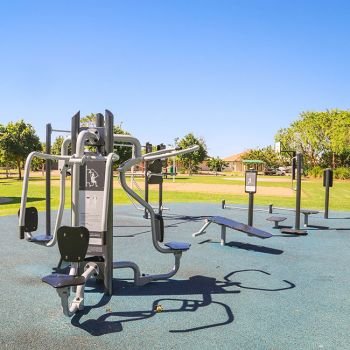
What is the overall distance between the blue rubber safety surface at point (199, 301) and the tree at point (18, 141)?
31.4 meters

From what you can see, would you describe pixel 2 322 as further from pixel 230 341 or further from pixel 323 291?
pixel 323 291

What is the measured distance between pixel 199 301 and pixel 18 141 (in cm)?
3700

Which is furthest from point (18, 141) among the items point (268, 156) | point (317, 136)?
point (268, 156)

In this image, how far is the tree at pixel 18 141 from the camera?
1437 inches

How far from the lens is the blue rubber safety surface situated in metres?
3.67

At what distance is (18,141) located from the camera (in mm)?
37562

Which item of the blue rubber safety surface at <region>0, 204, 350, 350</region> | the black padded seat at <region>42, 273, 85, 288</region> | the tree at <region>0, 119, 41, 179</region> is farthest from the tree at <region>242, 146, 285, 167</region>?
the black padded seat at <region>42, 273, 85, 288</region>

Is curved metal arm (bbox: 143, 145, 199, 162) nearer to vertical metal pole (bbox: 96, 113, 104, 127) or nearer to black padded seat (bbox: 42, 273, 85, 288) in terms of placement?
vertical metal pole (bbox: 96, 113, 104, 127)

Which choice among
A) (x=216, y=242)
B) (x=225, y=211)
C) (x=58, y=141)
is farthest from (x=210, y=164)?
(x=216, y=242)

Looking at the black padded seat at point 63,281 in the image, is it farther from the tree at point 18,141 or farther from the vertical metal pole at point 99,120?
the tree at point 18,141

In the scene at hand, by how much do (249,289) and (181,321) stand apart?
Result: 1503 mm

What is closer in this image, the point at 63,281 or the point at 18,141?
the point at 63,281

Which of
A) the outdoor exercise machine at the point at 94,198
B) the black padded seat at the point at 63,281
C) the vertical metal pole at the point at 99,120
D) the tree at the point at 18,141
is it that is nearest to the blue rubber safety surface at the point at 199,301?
the outdoor exercise machine at the point at 94,198

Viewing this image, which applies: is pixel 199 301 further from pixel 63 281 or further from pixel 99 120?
pixel 99 120
